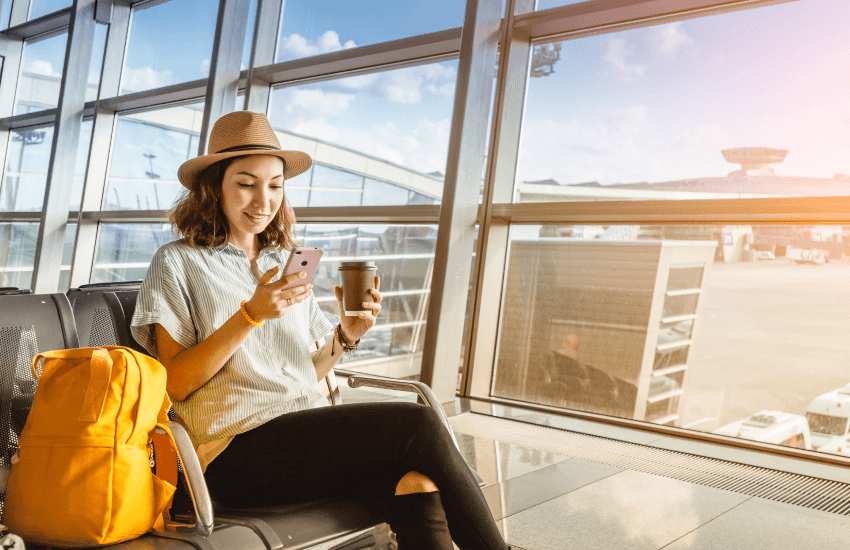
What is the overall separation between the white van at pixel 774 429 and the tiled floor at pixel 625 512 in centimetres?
24

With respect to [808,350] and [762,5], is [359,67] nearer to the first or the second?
[762,5]

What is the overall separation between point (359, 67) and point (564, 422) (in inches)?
116

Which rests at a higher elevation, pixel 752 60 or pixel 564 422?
pixel 752 60

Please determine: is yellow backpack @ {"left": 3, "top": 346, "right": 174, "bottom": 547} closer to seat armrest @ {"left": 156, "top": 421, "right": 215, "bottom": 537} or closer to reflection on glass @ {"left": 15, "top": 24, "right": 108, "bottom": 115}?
seat armrest @ {"left": 156, "top": 421, "right": 215, "bottom": 537}

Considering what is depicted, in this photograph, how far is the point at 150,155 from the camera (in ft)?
21.8

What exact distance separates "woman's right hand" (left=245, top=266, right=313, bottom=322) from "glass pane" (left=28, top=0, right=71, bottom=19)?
7.74m

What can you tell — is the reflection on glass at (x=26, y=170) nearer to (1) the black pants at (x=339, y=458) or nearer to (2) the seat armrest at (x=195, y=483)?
(1) the black pants at (x=339, y=458)

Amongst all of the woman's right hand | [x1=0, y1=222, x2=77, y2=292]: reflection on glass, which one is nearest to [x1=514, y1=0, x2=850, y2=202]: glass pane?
the woman's right hand

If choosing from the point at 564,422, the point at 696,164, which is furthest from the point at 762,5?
the point at 564,422

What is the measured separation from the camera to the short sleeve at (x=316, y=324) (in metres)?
1.87

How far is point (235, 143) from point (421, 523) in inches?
38.5

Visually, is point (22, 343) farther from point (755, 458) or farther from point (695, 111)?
point (695, 111)

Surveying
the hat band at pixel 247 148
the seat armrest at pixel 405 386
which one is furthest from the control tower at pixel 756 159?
the hat band at pixel 247 148

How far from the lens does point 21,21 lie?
818cm
